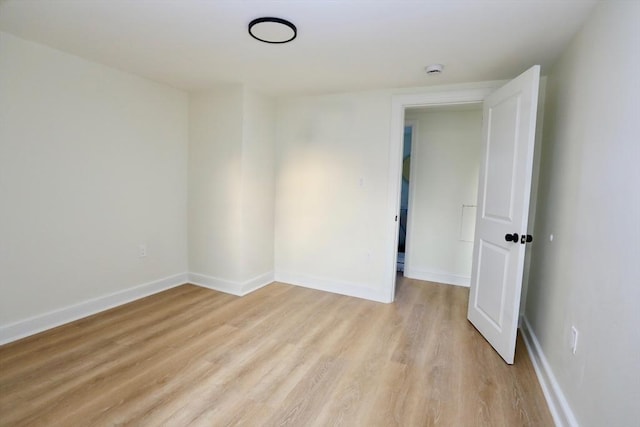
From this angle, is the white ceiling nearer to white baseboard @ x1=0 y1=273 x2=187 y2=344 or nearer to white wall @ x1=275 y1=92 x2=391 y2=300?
white wall @ x1=275 y1=92 x2=391 y2=300

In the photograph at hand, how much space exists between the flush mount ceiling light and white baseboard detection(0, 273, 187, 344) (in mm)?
2648

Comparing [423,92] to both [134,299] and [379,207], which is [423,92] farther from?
[134,299]

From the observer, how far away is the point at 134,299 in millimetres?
3158

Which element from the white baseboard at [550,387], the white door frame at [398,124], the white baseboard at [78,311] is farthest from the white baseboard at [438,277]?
the white baseboard at [78,311]

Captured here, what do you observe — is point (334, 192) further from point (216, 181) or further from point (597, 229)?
point (597, 229)

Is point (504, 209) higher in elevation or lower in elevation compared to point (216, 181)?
lower

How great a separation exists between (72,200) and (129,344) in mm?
1298

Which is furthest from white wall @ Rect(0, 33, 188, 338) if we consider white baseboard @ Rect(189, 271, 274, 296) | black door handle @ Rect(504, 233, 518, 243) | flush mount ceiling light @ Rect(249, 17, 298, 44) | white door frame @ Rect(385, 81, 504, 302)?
black door handle @ Rect(504, 233, 518, 243)

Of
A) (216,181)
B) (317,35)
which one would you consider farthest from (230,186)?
(317,35)

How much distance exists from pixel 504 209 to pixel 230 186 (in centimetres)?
257

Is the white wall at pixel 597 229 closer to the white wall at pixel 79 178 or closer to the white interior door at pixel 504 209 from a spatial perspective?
the white interior door at pixel 504 209

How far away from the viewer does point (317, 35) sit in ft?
6.79

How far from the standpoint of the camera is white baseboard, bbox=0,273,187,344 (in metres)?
2.32

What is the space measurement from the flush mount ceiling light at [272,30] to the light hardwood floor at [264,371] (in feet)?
7.19
